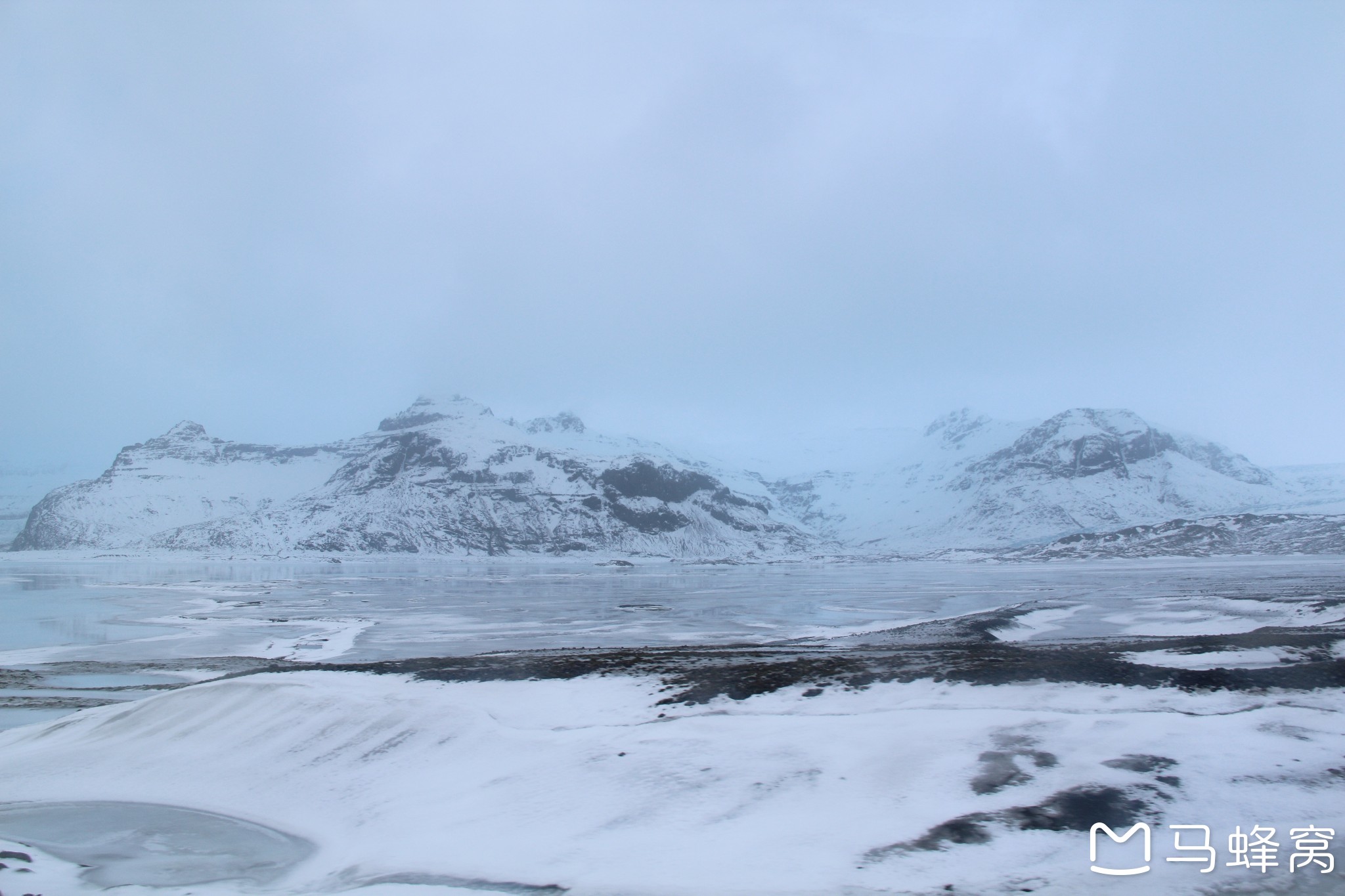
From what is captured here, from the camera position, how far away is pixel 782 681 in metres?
17.3

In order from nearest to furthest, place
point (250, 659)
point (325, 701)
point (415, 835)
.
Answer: point (415, 835) → point (325, 701) → point (250, 659)

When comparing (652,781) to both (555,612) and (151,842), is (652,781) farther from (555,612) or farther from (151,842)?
(555,612)

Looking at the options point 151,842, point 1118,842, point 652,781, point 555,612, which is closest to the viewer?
point 1118,842

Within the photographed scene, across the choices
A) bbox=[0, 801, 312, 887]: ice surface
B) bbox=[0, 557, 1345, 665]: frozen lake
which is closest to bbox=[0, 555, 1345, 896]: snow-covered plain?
bbox=[0, 801, 312, 887]: ice surface

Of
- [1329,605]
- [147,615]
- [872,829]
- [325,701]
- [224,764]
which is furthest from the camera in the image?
[147,615]

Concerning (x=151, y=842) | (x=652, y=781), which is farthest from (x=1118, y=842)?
(x=151, y=842)

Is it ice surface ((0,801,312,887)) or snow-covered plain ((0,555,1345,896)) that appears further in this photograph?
ice surface ((0,801,312,887))

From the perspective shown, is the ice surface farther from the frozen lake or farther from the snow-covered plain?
the frozen lake

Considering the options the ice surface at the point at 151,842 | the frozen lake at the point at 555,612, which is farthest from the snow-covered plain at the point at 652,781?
the frozen lake at the point at 555,612

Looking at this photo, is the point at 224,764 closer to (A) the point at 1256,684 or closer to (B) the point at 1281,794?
(B) the point at 1281,794

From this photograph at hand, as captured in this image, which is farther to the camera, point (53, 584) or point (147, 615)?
point (53, 584)

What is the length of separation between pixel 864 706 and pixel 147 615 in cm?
4928

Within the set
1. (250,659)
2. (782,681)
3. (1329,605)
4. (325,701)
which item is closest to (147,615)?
(250,659)

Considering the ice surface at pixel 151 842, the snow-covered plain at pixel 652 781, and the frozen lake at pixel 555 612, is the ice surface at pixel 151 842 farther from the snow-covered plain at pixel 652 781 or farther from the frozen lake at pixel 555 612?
the frozen lake at pixel 555 612
